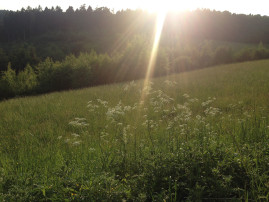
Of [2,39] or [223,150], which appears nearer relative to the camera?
[223,150]

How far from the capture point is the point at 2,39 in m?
94.3

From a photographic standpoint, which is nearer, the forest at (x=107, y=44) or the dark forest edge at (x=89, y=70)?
the dark forest edge at (x=89, y=70)

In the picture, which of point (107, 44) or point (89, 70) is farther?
point (107, 44)

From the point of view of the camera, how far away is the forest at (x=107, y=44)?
88.5ft

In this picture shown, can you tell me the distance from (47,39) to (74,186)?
95.8 m

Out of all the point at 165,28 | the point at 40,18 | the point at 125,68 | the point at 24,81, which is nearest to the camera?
the point at 24,81

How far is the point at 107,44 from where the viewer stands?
272 feet

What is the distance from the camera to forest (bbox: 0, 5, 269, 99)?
26984 millimetres

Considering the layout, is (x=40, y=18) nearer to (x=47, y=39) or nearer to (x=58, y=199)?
(x=47, y=39)

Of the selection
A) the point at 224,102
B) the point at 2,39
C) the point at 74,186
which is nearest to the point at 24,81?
the point at 224,102

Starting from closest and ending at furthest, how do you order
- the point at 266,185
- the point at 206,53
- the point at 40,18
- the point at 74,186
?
the point at 266,185, the point at 74,186, the point at 206,53, the point at 40,18

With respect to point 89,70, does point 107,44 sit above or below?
above

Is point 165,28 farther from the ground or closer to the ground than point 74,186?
farther from the ground

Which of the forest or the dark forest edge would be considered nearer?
the dark forest edge
